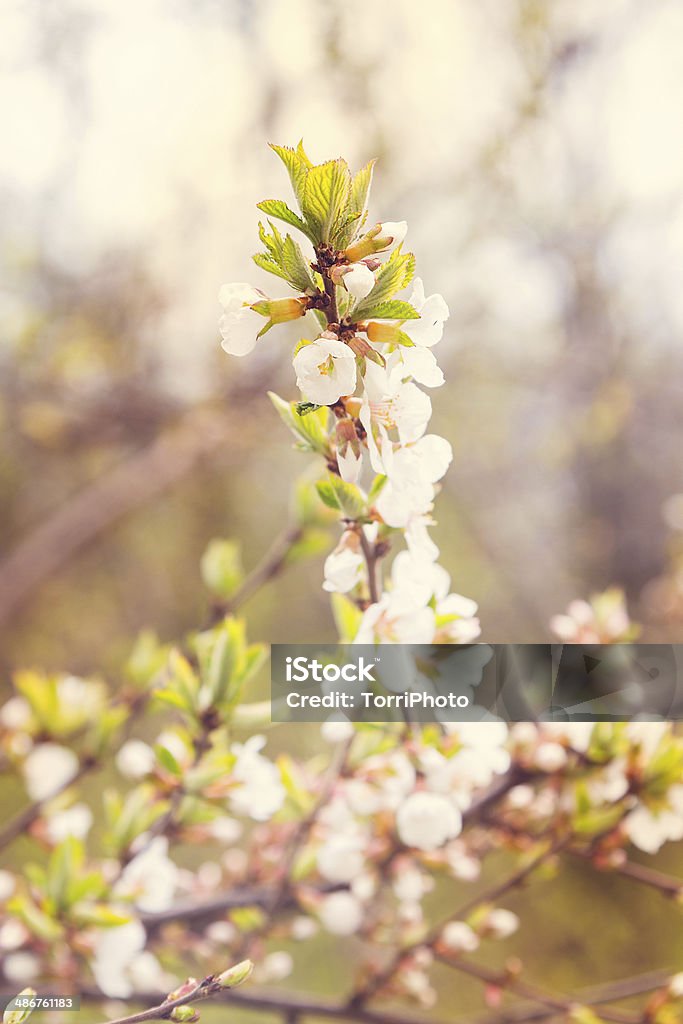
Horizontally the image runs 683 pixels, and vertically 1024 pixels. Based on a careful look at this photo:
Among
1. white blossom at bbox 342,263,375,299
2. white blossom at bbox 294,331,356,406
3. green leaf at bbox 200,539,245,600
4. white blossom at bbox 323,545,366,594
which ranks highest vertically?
white blossom at bbox 342,263,375,299

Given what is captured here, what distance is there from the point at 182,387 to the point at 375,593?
652mm

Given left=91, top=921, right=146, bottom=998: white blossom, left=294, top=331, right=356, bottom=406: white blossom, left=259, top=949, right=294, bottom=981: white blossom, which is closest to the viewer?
left=294, top=331, right=356, bottom=406: white blossom

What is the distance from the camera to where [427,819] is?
0.80 feet

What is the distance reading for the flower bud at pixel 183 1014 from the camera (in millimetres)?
165

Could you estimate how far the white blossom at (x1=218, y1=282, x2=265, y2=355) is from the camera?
17 cm

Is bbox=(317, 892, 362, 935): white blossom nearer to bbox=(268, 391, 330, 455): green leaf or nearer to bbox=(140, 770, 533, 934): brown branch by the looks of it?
bbox=(140, 770, 533, 934): brown branch

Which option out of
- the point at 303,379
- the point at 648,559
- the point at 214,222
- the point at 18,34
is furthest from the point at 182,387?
the point at 303,379

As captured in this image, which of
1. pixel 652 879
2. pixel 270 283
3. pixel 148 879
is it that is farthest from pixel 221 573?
pixel 270 283

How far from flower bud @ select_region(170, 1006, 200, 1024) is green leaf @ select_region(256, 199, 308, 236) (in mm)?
187

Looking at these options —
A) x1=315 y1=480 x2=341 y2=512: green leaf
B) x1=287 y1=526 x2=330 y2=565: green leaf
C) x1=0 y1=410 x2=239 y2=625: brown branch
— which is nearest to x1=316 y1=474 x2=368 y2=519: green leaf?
x1=315 y1=480 x2=341 y2=512: green leaf

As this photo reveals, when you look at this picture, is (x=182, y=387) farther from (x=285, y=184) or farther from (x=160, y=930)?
(x=160, y=930)

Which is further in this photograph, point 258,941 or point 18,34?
point 18,34

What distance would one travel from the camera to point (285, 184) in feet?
2.31

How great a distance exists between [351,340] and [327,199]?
0.10 feet
